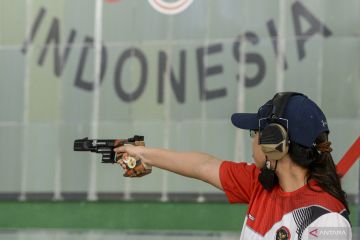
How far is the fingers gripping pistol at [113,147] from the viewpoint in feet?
13.7

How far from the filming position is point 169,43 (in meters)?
8.29

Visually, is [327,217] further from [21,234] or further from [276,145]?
[21,234]

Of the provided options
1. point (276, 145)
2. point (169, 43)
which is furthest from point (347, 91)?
point (276, 145)

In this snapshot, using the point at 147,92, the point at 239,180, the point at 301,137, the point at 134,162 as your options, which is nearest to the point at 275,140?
the point at 301,137

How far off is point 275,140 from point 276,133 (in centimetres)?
3

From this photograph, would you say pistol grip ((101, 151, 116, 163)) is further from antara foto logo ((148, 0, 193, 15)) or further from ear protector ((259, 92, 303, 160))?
antara foto logo ((148, 0, 193, 15))

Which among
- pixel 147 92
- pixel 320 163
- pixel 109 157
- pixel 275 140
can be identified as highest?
pixel 147 92

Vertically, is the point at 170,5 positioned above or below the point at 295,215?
above

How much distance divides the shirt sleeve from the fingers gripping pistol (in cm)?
72

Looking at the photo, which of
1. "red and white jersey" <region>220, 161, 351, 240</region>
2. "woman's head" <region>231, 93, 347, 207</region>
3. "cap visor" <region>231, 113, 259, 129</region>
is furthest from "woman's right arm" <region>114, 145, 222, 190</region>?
"woman's head" <region>231, 93, 347, 207</region>

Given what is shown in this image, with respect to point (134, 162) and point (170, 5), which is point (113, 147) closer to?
point (134, 162)

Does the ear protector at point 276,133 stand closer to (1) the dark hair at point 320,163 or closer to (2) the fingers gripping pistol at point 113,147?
(1) the dark hair at point 320,163

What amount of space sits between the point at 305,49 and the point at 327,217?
5292 millimetres

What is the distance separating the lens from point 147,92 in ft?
27.3
